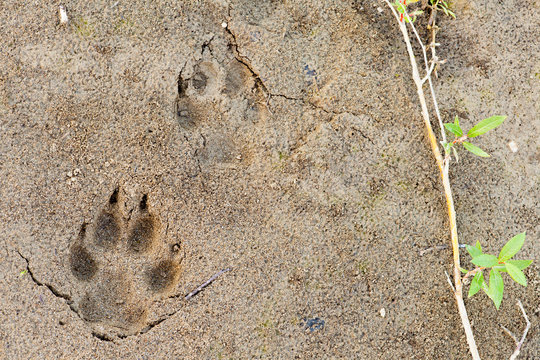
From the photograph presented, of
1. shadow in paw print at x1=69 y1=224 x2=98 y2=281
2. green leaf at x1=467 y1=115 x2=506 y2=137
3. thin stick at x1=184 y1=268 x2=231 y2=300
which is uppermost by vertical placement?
green leaf at x1=467 y1=115 x2=506 y2=137

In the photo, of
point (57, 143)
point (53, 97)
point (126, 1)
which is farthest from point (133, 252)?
point (126, 1)

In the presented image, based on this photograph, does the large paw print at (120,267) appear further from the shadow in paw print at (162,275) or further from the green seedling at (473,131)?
the green seedling at (473,131)

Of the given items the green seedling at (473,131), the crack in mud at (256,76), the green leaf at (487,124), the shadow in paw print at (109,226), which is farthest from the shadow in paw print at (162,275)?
the green leaf at (487,124)

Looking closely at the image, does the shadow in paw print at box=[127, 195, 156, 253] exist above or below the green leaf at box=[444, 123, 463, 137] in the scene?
below

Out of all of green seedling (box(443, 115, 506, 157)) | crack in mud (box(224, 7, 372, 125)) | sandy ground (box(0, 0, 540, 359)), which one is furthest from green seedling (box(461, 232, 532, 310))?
crack in mud (box(224, 7, 372, 125))

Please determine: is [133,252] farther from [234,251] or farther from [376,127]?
[376,127]

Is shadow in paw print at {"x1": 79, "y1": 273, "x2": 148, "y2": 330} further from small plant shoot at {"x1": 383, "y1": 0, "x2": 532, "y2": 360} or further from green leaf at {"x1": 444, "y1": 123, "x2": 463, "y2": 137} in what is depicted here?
green leaf at {"x1": 444, "y1": 123, "x2": 463, "y2": 137}
